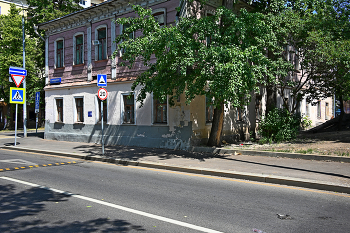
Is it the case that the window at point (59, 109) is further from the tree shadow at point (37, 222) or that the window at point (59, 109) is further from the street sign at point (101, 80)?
the tree shadow at point (37, 222)

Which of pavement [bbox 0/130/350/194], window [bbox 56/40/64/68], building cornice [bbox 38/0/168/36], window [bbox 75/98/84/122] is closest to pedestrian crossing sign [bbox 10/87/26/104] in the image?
window [bbox 75/98/84/122]

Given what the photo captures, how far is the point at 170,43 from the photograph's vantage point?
1079 cm

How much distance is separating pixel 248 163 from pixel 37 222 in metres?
7.44

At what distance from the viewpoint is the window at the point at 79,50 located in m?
19.5

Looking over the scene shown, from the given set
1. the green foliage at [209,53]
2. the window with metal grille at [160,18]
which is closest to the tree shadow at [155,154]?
the green foliage at [209,53]

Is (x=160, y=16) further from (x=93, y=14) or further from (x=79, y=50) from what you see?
(x=79, y=50)

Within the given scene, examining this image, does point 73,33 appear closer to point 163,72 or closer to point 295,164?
point 163,72

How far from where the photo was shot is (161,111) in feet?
51.0

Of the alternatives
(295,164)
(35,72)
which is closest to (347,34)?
(295,164)

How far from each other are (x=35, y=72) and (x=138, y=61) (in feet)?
55.8

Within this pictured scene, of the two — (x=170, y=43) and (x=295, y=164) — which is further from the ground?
(x=170, y=43)

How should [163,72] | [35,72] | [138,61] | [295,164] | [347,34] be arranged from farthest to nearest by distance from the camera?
[35,72], [138,61], [347,34], [163,72], [295,164]

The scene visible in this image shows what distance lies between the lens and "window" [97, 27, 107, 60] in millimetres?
18094

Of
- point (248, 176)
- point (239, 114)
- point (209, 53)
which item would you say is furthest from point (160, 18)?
point (248, 176)
